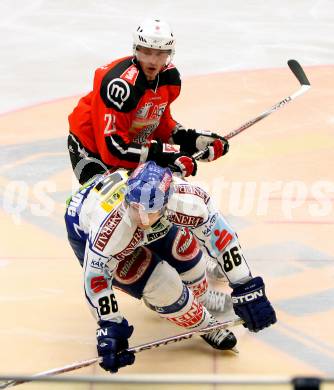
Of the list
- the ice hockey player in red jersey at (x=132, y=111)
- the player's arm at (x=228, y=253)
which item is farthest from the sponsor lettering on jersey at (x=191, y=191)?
the ice hockey player in red jersey at (x=132, y=111)

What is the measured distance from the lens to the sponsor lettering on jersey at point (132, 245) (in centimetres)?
339

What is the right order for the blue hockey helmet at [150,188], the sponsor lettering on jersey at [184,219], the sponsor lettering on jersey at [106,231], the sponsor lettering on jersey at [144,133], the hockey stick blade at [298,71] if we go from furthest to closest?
1. the hockey stick blade at [298,71]
2. the sponsor lettering on jersey at [144,133]
3. the sponsor lettering on jersey at [184,219]
4. the sponsor lettering on jersey at [106,231]
5. the blue hockey helmet at [150,188]

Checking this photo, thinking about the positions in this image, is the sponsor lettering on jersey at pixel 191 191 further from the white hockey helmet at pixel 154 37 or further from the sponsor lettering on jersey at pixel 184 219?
the white hockey helmet at pixel 154 37

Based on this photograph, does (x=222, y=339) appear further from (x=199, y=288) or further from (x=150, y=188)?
(x=150, y=188)

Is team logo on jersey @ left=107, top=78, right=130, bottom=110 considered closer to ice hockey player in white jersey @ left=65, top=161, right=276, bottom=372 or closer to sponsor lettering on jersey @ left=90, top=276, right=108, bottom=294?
ice hockey player in white jersey @ left=65, top=161, right=276, bottom=372

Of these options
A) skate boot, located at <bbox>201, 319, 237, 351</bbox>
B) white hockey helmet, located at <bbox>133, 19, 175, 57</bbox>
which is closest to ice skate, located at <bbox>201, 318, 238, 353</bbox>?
skate boot, located at <bbox>201, 319, 237, 351</bbox>

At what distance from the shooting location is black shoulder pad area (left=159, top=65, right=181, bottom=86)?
4191 mm

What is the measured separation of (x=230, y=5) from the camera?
9.55m

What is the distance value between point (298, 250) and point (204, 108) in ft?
7.47

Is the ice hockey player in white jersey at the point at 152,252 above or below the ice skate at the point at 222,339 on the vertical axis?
above

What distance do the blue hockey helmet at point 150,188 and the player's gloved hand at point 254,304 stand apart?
511 millimetres

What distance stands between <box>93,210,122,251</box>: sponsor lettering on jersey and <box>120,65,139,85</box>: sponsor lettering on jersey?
0.87 meters

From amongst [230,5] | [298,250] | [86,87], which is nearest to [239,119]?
[86,87]

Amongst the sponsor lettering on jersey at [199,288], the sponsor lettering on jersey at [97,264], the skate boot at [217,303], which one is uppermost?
the sponsor lettering on jersey at [97,264]
